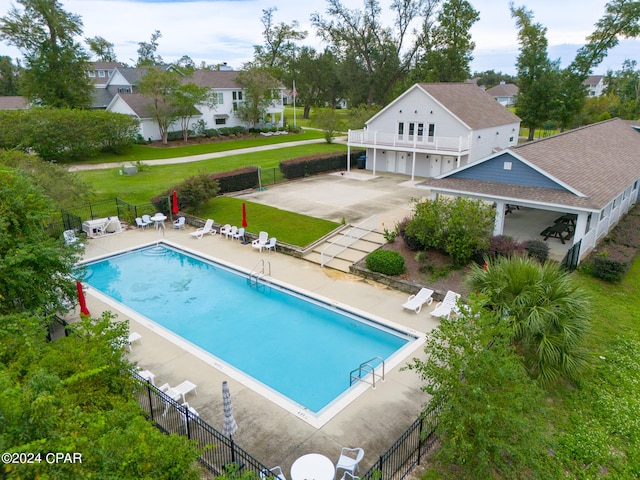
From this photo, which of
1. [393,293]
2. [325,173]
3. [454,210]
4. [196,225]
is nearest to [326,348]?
[393,293]

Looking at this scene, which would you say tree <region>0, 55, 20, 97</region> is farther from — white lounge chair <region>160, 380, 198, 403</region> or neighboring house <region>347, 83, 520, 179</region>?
white lounge chair <region>160, 380, 198, 403</region>

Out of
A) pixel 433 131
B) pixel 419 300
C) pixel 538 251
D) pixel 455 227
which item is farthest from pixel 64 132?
pixel 538 251

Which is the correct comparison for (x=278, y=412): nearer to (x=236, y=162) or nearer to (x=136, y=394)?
(x=136, y=394)

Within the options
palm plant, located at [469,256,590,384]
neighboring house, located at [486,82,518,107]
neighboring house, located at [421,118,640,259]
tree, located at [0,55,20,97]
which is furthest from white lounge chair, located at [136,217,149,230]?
neighboring house, located at [486,82,518,107]

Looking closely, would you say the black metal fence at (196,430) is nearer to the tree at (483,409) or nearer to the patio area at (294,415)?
the patio area at (294,415)

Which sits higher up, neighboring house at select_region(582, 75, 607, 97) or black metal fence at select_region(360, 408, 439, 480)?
neighboring house at select_region(582, 75, 607, 97)

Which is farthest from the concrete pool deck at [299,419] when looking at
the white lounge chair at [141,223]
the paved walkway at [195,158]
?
the paved walkway at [195,158]
